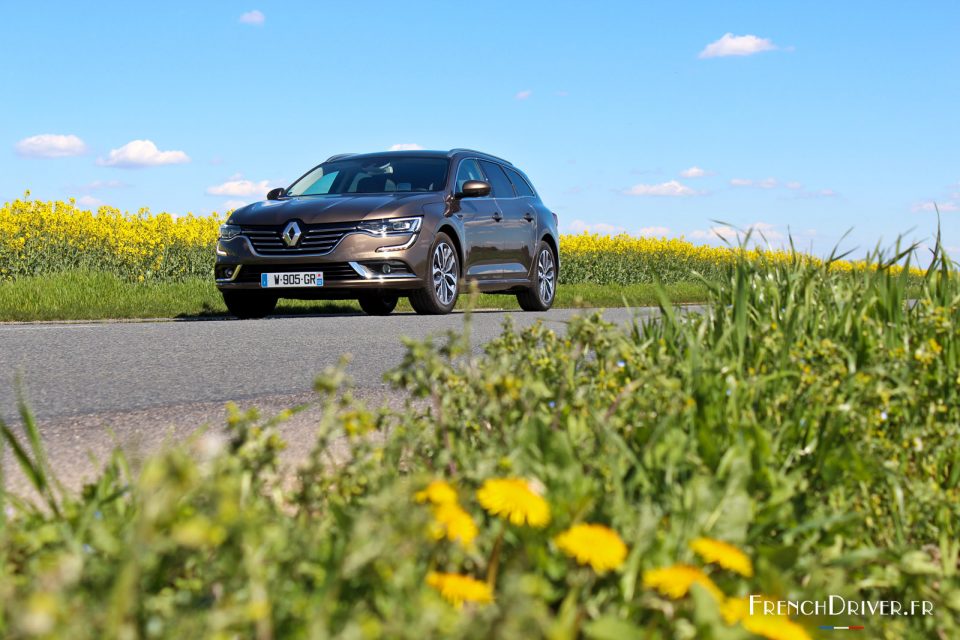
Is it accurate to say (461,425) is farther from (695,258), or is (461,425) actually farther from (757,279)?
(695,258)

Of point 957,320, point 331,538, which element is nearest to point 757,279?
point 957,320

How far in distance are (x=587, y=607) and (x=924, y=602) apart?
0.88m

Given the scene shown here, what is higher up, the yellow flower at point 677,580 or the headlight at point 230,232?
the headlight at point 230,232

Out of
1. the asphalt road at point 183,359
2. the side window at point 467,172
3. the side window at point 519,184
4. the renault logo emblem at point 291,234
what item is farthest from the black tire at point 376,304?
the asphalt road at point 183,359

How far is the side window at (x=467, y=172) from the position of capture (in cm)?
1159

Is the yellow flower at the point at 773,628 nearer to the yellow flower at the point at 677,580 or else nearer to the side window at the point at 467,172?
the yellow flower at the point at 677,580

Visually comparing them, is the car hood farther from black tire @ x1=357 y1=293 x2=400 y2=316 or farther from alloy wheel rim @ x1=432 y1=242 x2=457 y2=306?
black tire @ x1=357 y1=293 x2=400 y2=316

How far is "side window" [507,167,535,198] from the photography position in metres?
13.3

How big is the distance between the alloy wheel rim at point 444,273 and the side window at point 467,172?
2.64ft

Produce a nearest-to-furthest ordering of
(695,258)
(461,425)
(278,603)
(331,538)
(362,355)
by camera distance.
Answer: (278,603) < (331,538) < (461,425) < (362,355) < (695,258)

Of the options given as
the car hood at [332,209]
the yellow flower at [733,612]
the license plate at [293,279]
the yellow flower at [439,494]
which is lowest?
the yellow flower at [733,612]

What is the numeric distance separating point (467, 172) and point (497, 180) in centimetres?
92

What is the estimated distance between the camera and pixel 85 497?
2.28 metres

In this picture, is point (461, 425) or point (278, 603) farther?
point (461, 425)
